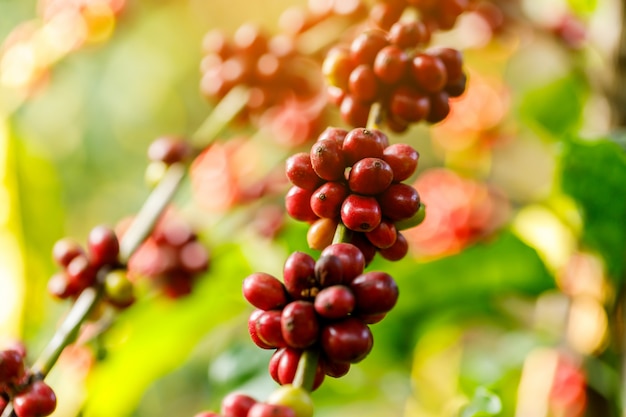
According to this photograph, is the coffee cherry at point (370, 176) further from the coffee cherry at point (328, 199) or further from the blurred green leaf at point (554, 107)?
the blurred green leaf at point (554, 107)

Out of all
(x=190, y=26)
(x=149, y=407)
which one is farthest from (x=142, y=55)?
(x=149, y=407)

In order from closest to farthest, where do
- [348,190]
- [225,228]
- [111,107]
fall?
[348,190] → [225,228] → [111,107]

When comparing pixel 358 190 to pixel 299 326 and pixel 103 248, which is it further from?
pixel 103 248

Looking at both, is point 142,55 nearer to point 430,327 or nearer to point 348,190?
point 430,327

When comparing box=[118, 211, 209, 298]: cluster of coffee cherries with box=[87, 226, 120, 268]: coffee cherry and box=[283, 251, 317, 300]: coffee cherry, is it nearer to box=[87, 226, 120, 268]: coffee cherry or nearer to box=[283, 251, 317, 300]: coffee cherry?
box=[87, 226, 120, 268]: coffee cherry

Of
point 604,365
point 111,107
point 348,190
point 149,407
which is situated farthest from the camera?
point 111,107

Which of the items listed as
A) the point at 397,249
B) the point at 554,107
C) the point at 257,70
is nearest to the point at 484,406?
the point at 397,249

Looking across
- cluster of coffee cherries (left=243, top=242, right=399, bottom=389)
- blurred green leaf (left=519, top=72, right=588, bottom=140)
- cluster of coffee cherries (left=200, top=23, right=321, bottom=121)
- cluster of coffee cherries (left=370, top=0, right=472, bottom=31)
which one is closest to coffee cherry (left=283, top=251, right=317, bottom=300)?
cluster of coffee cherries (left=243, top=242, right=399, bottom=389)
